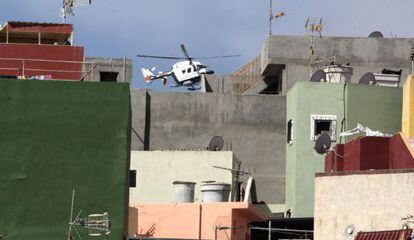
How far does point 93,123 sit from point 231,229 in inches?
418

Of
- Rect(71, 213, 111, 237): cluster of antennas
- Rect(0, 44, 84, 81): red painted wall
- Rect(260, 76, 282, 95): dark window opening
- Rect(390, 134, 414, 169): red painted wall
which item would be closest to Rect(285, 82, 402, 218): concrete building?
Rect(0, 44, 84, 81): red painted wall

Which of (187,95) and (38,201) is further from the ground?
(187,95)

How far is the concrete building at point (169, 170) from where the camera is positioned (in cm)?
7481

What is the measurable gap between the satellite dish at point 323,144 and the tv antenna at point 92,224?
14.7 metres

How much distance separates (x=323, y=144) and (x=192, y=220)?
21.2 feet

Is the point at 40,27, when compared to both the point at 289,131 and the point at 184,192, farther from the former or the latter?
the point at 184,192

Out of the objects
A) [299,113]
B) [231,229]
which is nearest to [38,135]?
[231,229]

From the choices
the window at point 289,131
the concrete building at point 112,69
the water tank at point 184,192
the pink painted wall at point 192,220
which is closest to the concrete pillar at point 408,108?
the pink painted wall at point 192,220

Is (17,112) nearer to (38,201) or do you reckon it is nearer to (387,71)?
(38,201)

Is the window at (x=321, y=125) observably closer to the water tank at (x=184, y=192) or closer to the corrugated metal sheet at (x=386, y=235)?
the water tank at (x=184, y=192)

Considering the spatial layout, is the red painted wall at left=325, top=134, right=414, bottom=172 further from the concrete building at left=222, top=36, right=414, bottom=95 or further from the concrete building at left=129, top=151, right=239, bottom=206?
the concrete building at left=222, top=36, right=414, bottom=95

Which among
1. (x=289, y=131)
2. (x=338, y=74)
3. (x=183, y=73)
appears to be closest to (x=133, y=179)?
(x=289, y=131)

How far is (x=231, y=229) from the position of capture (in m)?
62.5

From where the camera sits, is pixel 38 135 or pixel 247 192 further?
pixel 247 192
